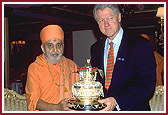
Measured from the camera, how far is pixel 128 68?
6.30 ft

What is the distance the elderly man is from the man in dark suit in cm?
41

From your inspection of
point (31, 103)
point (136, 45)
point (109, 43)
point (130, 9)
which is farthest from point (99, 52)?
point (130, 9)

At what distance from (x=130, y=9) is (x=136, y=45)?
401cm

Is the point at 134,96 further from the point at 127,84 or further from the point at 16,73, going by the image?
the point at 16,73

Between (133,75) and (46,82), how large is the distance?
75cm

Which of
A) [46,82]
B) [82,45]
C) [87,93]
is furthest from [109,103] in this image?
[82,45]

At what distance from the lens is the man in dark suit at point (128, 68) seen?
1.88 m

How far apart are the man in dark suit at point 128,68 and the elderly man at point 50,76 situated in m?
0.41

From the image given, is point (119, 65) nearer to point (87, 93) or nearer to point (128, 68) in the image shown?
point (128, 68)

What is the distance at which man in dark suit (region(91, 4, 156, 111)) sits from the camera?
1877 millimetres

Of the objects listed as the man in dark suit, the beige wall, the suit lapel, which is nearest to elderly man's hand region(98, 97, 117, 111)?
the man in dark suit

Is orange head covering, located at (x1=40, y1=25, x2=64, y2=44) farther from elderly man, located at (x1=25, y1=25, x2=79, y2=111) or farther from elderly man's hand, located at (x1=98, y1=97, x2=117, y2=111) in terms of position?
elderly man's hand, located at (x1=98, y1=97, x2=117, y2=111)

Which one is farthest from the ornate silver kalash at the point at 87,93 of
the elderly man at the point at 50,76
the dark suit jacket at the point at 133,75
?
the elderly man at the point at 50,76

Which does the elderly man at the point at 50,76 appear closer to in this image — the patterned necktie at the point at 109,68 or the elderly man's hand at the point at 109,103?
the patterned necktie at the point at 109,68
